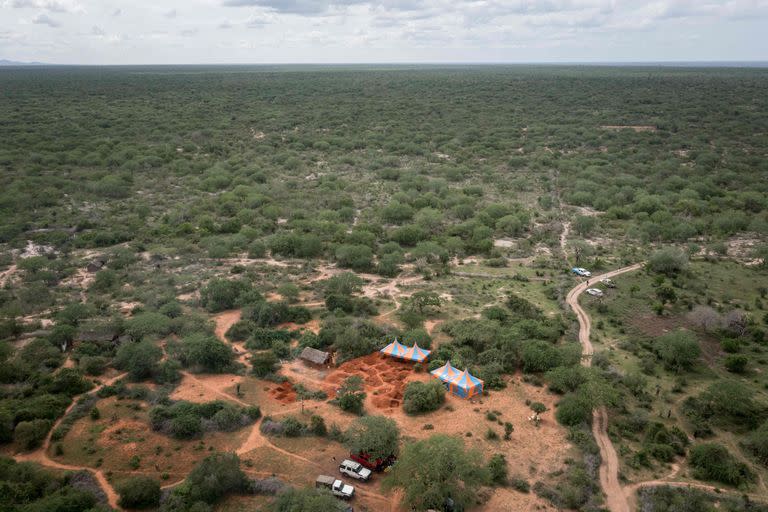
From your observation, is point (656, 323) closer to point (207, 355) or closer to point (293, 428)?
point (293, 428)

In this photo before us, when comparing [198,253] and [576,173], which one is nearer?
[198,253]

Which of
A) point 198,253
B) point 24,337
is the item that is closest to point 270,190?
point 198,253

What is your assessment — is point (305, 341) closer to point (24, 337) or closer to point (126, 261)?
point (24, 337)

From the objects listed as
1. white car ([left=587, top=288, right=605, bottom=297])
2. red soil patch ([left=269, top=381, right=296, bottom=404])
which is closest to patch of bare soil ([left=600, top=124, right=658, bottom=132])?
white car ([left=587, top=288, right=605, bottom=297])

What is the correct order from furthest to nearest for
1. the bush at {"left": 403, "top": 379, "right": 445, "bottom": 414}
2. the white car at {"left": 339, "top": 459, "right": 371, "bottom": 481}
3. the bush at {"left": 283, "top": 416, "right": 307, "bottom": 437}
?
the bush at {"left": 403, "top": 379, "right": 445, "bottom": 414} < the bush at {"left": 283, "top": 416, "right": 307, "bottom": 437} < the white car at {"left": 339, "top": 459, "right": 371, "bottom": 481}

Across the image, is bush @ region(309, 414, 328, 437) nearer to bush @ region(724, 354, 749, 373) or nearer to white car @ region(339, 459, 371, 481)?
white car @ region(339, 459, 371, 481)
